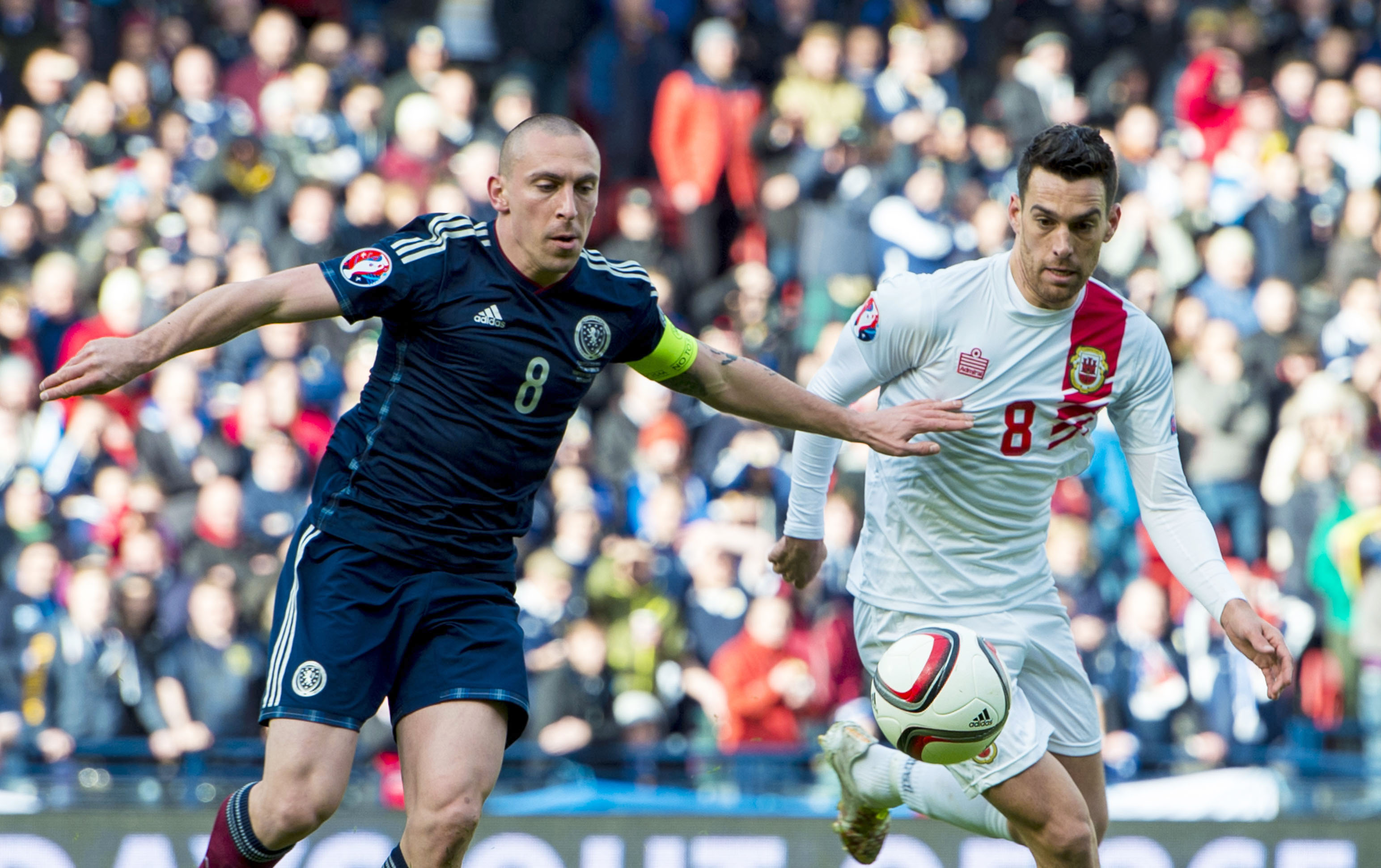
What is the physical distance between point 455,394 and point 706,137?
8237mm

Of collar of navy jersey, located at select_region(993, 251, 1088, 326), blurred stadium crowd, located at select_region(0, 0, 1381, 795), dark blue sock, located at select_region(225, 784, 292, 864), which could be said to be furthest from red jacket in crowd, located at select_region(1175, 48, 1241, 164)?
dark blue sock, located at select_region(225, 784, 292, 864)

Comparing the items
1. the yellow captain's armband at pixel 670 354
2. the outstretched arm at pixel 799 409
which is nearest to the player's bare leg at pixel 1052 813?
the outstretched arm at pixel 799 409

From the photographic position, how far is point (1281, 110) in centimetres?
1341

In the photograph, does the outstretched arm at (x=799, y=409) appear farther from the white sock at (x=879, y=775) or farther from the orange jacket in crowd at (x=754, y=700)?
the orange jacket in crowd at (x=754, y=700)

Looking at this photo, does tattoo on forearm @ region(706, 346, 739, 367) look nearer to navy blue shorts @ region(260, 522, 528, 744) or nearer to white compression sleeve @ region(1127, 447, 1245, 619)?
navy blue shorts @ region(260, 522, 528, 744)

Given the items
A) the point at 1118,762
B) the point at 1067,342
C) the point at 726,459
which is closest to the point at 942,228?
the point at 726,459

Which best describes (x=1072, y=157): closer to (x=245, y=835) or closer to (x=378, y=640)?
(x=378, y=640)

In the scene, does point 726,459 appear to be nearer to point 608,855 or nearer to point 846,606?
point 846,606

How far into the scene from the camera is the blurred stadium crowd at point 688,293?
9.68 metres

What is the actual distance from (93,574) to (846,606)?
14.4 ft

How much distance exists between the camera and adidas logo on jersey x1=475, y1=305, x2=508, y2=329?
5.18 metres

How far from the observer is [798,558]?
19.4 feet

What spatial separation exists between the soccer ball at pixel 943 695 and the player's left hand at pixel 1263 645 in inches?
28.8

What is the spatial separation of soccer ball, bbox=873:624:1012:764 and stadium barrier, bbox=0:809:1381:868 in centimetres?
221
